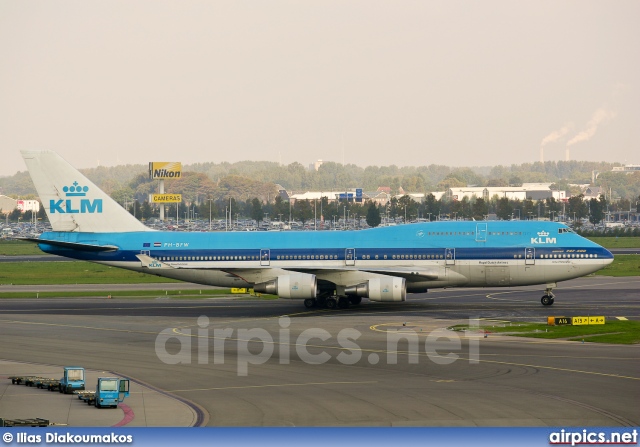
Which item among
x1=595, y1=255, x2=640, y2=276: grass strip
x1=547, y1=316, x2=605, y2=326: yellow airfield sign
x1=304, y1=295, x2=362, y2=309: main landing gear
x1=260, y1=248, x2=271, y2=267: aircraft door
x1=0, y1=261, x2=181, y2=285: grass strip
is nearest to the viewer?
x1=547, y1=316, x2=605, y2=326: yellow airfield sign

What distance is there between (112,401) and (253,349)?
14.4 m

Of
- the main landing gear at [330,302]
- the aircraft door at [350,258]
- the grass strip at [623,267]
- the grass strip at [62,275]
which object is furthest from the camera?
the grass strip at [62,275]

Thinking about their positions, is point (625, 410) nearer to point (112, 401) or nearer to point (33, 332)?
point (112, 401)

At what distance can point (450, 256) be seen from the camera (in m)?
58.0

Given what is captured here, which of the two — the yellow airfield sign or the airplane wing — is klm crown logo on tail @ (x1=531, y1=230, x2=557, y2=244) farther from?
the yellow airfield sign

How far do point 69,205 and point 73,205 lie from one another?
0.96ft

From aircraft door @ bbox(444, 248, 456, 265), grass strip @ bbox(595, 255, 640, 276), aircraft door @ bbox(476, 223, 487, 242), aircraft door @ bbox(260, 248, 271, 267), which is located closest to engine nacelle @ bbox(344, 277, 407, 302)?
aircraft door @ bbox(444, 248, 456, 265)

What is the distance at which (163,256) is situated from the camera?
199ft

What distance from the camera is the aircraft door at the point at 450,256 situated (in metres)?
57.9

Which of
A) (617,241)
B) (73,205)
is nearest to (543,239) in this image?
(73,205)

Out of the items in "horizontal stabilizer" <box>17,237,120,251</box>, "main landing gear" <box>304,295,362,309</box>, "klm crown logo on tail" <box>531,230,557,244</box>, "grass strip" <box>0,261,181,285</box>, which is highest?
"klm crown logo on tail" <box>531,230,557,244</box>

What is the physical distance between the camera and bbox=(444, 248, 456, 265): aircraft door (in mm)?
57906

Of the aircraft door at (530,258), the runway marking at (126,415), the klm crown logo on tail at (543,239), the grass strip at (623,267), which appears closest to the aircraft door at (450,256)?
the aircraft door at (530,258)

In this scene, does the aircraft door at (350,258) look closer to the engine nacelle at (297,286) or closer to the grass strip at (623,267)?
the engine nacelle at (297,286)
